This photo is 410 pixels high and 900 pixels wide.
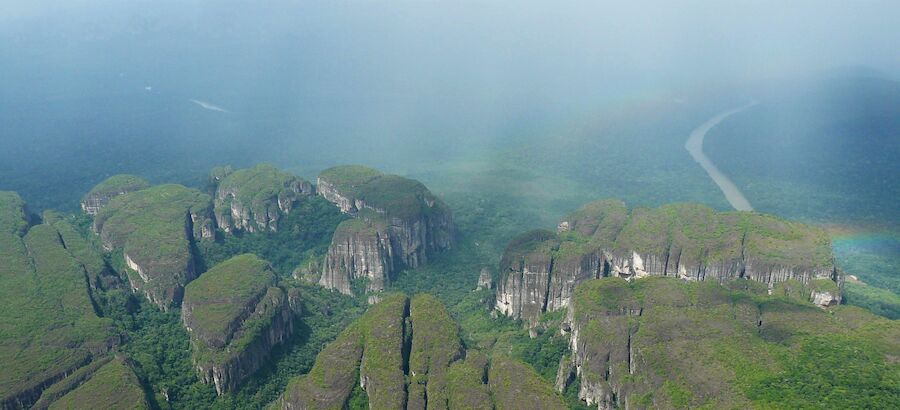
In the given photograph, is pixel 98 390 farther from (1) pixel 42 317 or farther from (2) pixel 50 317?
(1) pixel 42 317

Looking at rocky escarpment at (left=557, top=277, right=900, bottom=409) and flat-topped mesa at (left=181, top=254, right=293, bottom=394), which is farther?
flat-topped mesa at (left=181, top=254, right=293, bottom=394)

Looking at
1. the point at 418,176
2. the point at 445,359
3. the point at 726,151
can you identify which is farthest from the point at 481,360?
the point at 726,151

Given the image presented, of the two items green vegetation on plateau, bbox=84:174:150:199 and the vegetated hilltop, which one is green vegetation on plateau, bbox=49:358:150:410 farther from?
green vegetation on plateau, bbox=84:174:150:199

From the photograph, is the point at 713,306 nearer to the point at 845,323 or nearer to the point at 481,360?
the point at 845,323

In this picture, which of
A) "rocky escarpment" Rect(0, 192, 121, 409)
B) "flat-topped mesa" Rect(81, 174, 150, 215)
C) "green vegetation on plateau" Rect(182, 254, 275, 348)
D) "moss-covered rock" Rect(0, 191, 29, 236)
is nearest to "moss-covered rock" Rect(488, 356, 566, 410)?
"green vegetation on plateau" Rect(182, 254, 275, 348)

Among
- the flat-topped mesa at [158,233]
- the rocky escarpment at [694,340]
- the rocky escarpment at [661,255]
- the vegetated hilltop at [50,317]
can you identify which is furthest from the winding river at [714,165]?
the vegetated hilltop at [50,317]

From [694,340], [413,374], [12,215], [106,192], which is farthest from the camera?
[106,192]

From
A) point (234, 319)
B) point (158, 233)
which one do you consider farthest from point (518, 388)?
point (158, 233)
